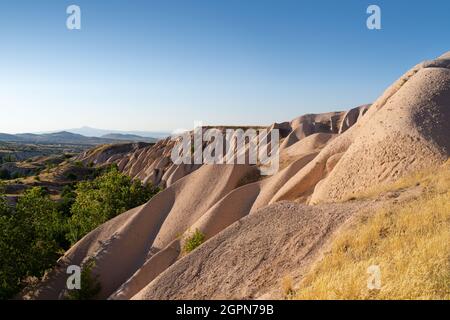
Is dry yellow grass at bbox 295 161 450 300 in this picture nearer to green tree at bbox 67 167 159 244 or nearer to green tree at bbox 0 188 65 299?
green tree at bbox 0 188 65 299

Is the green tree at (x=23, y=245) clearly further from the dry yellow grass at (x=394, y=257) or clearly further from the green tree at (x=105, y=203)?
the dry yellow grass at (x=394, y=257)

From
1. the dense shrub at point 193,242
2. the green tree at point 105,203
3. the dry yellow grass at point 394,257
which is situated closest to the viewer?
the dry yellow grass at point 394,257

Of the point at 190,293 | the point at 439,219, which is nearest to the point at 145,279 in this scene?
the point at 190,293

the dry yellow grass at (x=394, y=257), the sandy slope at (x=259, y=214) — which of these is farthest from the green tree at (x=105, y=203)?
the dry yellow grass at (x=394, y=257)

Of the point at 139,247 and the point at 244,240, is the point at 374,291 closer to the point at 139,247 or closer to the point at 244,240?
the point at 244,240

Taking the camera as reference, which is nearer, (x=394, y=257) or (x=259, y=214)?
(x=394, y=257)

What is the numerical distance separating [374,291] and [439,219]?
127 inches

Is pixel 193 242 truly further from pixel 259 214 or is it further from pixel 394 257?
pixel 394 257

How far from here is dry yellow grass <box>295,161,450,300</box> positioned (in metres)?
5.39

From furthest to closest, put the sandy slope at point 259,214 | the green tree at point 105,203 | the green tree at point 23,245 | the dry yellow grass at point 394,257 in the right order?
the green tree at point 105,203 < the green tree at point 23,245 < the sandy slope at point 259,214 < the dry yellow grass at point 394,257

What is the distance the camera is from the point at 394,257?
252 inches

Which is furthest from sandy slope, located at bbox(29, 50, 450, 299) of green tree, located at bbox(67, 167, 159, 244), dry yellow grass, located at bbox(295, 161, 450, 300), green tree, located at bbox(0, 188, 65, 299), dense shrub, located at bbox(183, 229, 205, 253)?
green tree, located at bbox(67, 167, 159, 244)

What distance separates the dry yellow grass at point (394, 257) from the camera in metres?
5.39

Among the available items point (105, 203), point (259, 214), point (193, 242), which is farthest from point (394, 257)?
point (105, 203)
